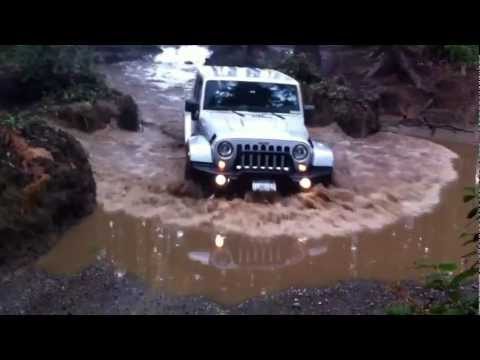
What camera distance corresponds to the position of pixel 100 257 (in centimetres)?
652

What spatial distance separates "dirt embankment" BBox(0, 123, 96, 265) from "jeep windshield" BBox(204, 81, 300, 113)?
7.42 ft

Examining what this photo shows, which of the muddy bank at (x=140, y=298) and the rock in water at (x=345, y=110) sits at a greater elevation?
the muddy bank at (x=140, y=298)

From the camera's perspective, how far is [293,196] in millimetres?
8148

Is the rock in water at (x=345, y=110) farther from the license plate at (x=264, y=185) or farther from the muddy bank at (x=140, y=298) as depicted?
the muddy bank at (x=140, y=298)

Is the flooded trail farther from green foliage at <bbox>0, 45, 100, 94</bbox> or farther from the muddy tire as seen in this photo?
green foliage at <bbox>0, 45, 100, 94</bbox>

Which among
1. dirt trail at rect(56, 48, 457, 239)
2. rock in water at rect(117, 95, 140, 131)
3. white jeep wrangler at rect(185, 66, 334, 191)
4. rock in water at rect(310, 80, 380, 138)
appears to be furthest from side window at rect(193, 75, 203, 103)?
rock in water at rect(310, 80, 380, 138)

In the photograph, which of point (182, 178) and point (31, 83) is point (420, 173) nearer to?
point (182, 178)

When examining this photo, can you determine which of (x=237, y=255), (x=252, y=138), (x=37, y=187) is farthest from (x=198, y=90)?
(x=37, y=187)

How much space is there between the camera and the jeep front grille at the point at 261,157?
7.78 m

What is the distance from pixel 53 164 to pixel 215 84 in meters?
2.93

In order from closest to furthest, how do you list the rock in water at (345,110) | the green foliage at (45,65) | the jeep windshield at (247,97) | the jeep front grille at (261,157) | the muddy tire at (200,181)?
the jeep front grille at (261,157)
the muddy tire at (200,181)
the jeep windshield at (247,97)
the green foliage at (45,65)
the rock in water at (345,110)

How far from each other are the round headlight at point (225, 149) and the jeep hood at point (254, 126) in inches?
3.6

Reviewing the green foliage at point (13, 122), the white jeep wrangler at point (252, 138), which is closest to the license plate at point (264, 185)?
the white jeep wrangler at point (252, 138)
